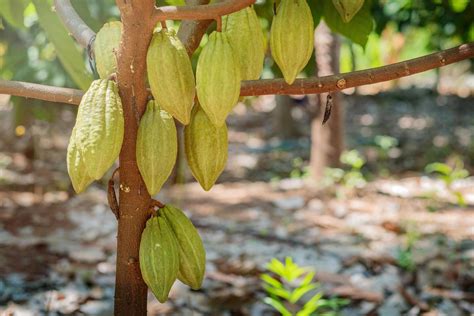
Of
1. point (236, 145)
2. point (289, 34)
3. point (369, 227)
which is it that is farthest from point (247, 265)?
point (236, 145)

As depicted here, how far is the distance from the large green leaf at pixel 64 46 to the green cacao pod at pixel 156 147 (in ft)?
1.28

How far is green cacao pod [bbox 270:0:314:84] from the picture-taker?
41.4 inches

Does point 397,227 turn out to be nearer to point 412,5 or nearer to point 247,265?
point 247,265

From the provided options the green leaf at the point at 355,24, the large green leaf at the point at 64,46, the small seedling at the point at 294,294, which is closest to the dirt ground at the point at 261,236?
the small seedling at the point at 294,294

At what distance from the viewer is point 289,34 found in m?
1.06

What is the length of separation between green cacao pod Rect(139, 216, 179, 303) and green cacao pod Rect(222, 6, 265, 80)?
290 mm

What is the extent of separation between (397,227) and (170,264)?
219 centimetres

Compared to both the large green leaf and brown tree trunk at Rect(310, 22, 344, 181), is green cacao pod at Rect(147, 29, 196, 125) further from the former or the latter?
brown tree trunk at Rect(310, 22, 344, 181)

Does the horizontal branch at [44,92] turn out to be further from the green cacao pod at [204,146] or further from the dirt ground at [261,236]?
the dirt ground at [261,236]

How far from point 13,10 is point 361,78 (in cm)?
80

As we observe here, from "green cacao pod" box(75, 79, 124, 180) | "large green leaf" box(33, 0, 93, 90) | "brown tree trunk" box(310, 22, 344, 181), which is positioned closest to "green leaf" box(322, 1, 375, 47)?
"large green leaf" box(33, 0, 93, 90)

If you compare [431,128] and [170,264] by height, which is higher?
[431,128]

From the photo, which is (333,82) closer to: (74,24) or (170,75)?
(170,75)

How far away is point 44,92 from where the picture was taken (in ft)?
3.68
